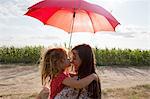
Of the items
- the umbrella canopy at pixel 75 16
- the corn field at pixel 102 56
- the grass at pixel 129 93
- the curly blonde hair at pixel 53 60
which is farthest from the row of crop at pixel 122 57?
the curly blonde hair at pixel 53 60

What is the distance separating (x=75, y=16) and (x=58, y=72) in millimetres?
1352

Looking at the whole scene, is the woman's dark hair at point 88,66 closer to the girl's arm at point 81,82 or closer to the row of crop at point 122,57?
the girl's arm at point 81,82

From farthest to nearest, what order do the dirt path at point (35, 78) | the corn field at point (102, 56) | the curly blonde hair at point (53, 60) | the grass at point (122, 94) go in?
1. the corn field at point (102, 56)
2. the dirt path at point (35, 78)
3. the grass at point (122, 94)
4. the curly blonde hair at point (53, 60)

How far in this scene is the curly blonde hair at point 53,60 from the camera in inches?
135

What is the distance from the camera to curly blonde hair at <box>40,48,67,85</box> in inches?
135

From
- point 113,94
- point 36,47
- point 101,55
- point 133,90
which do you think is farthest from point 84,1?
point 36,47

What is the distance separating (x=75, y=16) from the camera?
4625 millimetres

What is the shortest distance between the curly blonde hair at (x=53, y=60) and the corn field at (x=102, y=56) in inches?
485

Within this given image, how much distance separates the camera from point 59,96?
3301 millimetres

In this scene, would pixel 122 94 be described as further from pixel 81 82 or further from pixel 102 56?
pixel 102 56

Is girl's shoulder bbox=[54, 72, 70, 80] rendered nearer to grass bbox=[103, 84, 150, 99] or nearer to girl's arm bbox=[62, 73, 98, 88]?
girl's arm bbox=[62, 73, 98, 88]

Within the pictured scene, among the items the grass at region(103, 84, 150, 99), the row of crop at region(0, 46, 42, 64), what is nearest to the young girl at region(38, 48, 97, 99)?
the grass at region(103, 84, 150, 99)

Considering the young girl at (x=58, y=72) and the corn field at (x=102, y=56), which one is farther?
the corn field at (x=102, y=56)

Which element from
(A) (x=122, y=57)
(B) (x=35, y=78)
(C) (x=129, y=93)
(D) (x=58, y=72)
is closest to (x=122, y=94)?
(C) (x=129, y=93)
